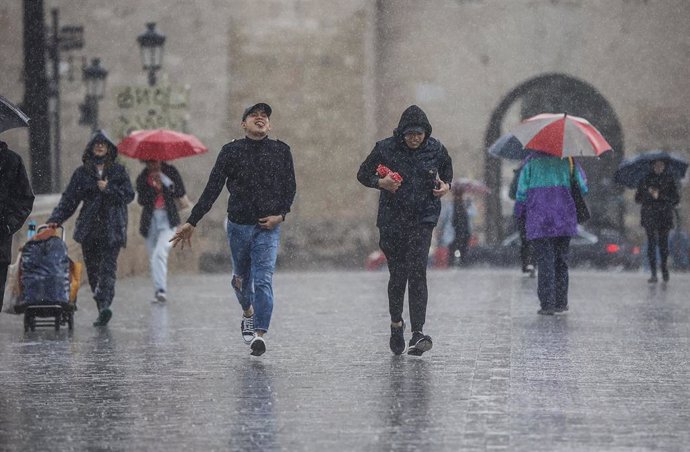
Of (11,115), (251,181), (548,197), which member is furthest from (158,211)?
(11,115)

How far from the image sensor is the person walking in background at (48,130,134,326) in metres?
12.7

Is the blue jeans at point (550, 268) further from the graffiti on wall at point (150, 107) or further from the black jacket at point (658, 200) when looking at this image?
the graffiti on wall at point (150, 107)

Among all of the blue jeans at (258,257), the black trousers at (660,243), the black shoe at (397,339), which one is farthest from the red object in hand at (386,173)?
the black trousers at (660,243)

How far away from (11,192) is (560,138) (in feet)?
18.0

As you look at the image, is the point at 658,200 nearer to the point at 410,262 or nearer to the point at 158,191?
the point at 158,191

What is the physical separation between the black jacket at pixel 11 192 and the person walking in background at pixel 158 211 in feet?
21.6

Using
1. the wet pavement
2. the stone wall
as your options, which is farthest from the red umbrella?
the stone wall

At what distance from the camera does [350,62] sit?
30797 mm

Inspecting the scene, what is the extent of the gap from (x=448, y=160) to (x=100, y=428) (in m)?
3.61

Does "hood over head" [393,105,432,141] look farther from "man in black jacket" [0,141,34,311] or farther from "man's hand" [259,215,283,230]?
"man in black jacket" [0,141,34,311]

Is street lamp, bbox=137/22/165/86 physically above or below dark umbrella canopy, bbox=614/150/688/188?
above

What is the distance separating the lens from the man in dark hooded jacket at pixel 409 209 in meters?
10.0

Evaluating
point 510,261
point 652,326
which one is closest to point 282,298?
point 652,326

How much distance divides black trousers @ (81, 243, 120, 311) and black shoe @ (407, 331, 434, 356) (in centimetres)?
341
